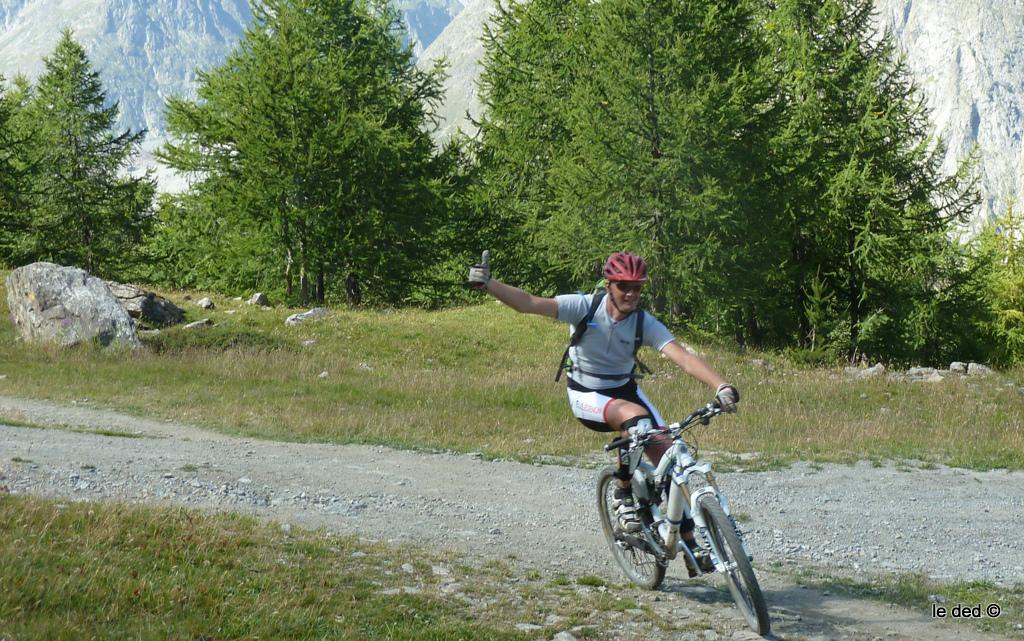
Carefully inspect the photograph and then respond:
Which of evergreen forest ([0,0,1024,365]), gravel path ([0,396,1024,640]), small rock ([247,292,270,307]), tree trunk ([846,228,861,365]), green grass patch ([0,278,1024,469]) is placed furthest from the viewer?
tree trunk ([846,228,861,365])

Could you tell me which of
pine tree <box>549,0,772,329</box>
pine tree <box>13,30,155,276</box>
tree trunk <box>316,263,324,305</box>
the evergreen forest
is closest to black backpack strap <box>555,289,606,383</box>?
pine tree <box>549,0,772,329</box>

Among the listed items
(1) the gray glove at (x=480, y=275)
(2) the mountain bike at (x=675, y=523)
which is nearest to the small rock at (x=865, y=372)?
(2) the mountain bike at (x=675, y=523)

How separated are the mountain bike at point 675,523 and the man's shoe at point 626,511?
0.17 ft

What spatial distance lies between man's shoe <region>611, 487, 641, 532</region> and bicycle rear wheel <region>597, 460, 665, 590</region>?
0.46 ft

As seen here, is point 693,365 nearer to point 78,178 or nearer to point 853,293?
point 853,293

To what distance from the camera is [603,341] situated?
6.77m

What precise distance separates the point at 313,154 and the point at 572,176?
8957mm

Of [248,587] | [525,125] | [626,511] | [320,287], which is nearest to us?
[248,587]

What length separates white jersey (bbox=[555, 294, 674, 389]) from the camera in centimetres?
667

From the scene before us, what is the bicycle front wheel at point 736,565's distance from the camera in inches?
227

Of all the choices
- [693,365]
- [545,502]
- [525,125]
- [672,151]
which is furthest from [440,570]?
[525,125]

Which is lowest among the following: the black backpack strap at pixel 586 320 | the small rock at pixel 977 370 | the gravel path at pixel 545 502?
the gravel path at pixel 545 502

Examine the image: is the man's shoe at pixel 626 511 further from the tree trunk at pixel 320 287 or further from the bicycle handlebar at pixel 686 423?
the tree trunk at pixel 320 287

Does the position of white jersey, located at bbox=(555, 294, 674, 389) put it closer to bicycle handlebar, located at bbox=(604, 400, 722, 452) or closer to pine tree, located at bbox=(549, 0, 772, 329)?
bicycle handlebar, located at bbox=(604, 400, 722, 452)
